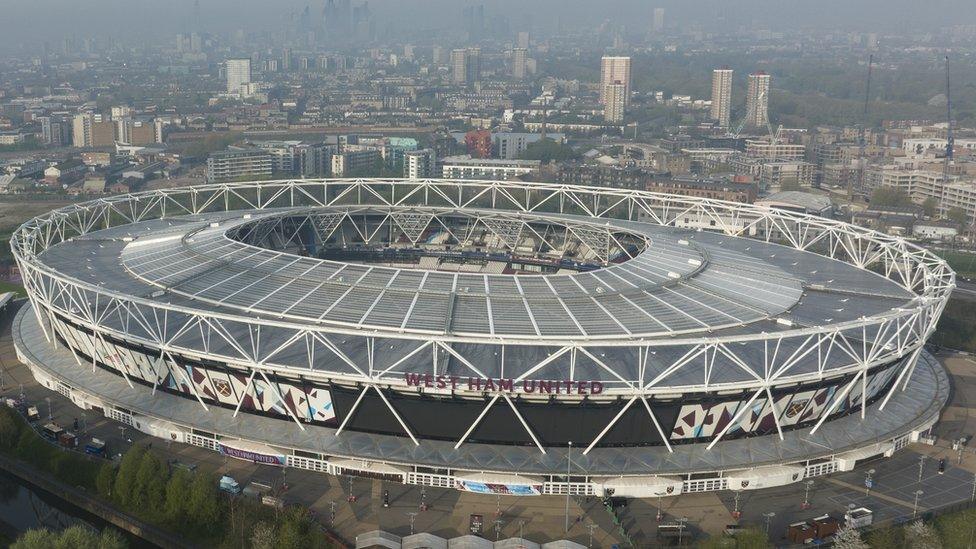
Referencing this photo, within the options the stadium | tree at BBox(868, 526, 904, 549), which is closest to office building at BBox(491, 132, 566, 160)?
the stadium

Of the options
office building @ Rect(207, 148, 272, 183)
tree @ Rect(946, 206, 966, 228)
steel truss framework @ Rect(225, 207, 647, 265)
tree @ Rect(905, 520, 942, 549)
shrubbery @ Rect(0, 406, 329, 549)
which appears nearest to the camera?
shrubbery @ Rect(0, 406, 329, 549)

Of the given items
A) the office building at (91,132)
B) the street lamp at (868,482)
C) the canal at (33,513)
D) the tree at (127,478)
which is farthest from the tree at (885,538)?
the office building at (91,132)

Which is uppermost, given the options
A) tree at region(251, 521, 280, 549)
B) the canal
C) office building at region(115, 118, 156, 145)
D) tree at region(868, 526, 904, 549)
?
office building at region(115, 118, 156, 145)

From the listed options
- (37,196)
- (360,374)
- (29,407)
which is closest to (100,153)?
(37,196)

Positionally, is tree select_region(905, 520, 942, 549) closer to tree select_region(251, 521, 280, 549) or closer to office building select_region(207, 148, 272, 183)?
tree select_region(251, 521, 280, 549)

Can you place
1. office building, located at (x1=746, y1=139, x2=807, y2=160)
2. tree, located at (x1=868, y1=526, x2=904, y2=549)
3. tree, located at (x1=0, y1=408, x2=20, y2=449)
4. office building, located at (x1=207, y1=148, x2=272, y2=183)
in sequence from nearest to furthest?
tree, located at (x1=868, y1=526, x2=904, y2=549), tree, located at (x1=0, y1=408, x2=20, y2=449), office building, located at (x1=207, y1=148, x2=272, y2=183), office building, located at (x1=746, y1=139, x2=807, y2=160)

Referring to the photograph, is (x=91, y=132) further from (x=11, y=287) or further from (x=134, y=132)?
→ (x=11, y=287)

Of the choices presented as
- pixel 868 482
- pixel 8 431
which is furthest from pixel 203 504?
pixel 868 482
